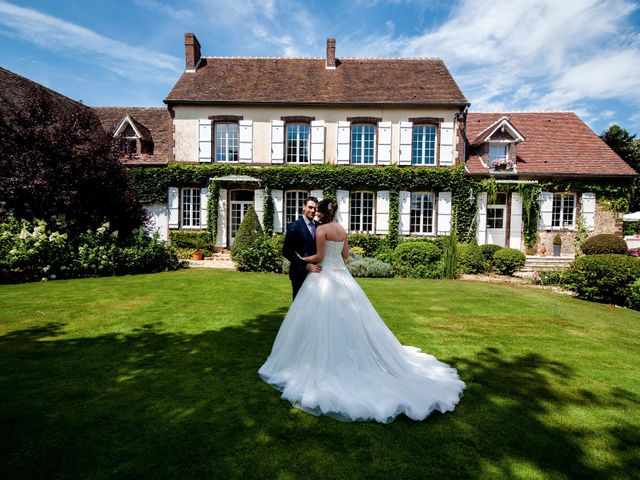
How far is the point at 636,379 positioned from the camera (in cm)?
449

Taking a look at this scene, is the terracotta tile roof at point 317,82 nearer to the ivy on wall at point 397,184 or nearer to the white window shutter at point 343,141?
the white window shutter at point 343,141

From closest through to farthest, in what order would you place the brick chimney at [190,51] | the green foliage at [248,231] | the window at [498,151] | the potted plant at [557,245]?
the green foliage at [248,231] → the potted plant at [557,245] → the window at [498,151] → the brick chimney at [190,51]

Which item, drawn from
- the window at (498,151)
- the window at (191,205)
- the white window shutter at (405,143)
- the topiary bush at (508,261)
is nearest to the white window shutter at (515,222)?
the window at (498,151)

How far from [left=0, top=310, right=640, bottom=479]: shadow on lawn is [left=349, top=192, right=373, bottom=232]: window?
13160mm

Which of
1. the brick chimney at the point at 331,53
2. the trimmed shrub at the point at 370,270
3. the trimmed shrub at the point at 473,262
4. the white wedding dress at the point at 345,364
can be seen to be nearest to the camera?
the white wedding dress at the point at 345,364

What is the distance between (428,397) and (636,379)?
3.01 m

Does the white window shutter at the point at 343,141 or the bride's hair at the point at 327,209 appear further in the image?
the white window shutter at the point at 343,141

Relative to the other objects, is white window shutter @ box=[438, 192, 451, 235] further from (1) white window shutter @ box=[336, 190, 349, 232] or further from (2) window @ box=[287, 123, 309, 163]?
(2) window @ box=[287, 123, 309, 163]

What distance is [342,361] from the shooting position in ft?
12.8

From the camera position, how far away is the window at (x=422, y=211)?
57.0ft

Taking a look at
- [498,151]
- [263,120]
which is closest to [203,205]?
[263,120]

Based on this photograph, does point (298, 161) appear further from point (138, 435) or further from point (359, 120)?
point (138, 435)

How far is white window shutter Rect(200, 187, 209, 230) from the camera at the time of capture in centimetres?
1731

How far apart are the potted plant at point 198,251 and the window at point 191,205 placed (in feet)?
2.97
